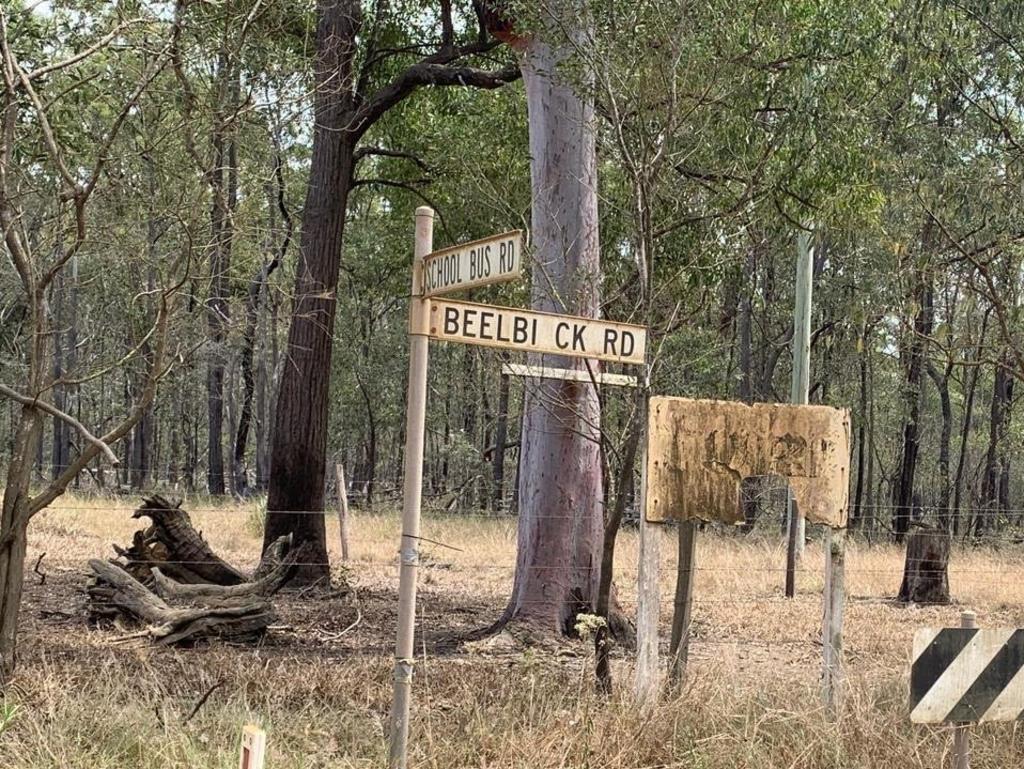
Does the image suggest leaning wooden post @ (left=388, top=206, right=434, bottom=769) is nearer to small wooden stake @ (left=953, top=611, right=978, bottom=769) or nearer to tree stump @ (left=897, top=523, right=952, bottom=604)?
small wooden stake @ (left=953, top=611, right=978, bottom=769)

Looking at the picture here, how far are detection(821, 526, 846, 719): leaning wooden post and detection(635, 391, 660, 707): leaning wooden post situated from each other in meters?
0.89

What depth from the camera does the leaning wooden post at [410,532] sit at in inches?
197

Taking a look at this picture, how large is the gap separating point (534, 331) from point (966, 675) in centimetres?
231

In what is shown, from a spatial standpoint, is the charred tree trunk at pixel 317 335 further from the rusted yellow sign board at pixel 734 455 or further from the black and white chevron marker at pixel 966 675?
the black and white chevron marker at pixel 966 675

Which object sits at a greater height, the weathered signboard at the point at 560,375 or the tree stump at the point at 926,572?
the weathered signboard at the point at 560,375

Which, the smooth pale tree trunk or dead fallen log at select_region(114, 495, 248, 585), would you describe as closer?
the smooth pale tree trunk

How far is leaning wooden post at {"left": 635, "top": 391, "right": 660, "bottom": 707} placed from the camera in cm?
602

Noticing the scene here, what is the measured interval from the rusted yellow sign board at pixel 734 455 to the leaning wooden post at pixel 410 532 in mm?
1500

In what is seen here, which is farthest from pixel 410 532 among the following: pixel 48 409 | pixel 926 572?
pixel 926 572

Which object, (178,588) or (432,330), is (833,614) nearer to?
(432,330)

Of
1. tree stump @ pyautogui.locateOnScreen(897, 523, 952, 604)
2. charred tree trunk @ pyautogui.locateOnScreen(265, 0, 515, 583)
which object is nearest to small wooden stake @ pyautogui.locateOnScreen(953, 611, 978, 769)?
charred tree trunk @ pyautogui.locateOnScreen(265, 0, 515, 583)

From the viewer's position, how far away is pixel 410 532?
16.7 ft

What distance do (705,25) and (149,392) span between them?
3.97 meters

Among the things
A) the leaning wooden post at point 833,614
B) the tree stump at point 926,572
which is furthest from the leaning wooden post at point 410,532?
the tree stump at point 926,572
